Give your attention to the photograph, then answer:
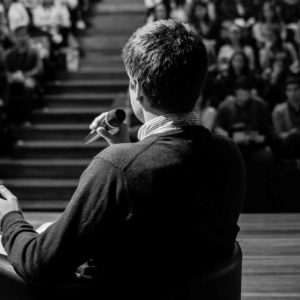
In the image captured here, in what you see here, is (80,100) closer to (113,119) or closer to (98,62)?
(98,62)

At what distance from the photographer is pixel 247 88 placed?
579 centimetres

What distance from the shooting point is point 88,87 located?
745 centimetres

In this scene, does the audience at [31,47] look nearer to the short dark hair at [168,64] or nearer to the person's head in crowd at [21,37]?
the person's head in crowd at [21,37]

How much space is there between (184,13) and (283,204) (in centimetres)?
376

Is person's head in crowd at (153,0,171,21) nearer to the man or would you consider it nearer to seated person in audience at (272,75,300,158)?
seated person in audience at (272,75,300,158)

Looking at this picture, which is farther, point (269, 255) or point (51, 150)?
point (51, 150)

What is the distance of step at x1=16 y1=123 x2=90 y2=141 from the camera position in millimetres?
6738

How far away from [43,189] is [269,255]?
3265 millimetres

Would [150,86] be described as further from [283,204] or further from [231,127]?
[231,127]

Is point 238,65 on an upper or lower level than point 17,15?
lower

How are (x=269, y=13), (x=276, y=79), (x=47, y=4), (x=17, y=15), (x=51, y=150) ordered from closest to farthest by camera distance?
1. (x=276, y=79)
2. (x=51, y=150)
3. (x=269, y=13)
4. (x=17, y=15)
5. (x=47, y=4)

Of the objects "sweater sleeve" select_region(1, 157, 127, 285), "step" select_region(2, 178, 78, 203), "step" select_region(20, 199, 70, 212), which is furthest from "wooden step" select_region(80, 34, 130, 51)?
"sweater sleeve" select_region(1, 157, 127, 285)

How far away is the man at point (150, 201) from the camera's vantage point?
1392 mm

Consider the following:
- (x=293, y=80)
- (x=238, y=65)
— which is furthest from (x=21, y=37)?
(x=293, y=80)
